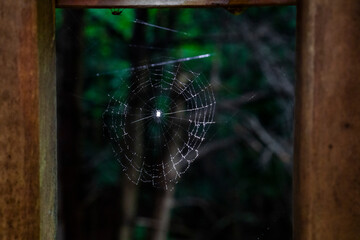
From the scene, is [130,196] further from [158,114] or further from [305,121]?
[305,121]

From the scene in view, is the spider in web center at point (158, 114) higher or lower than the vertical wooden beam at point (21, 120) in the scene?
higher

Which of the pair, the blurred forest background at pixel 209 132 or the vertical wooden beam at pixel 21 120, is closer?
the vertical wooden beam at pixel 21 120

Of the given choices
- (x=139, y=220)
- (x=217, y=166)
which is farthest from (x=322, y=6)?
(x=217, y=166)

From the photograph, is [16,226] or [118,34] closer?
[16,226]

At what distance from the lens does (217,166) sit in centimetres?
952

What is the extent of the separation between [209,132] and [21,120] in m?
6.52

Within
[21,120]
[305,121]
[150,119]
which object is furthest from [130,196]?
[305,121]

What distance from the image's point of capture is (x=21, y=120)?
111cm

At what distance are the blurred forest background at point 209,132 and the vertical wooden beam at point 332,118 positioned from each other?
4489mm

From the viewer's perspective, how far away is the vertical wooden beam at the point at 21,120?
1.11 metres

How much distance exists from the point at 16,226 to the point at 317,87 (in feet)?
3.05

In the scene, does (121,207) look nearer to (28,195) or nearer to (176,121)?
(176,121)

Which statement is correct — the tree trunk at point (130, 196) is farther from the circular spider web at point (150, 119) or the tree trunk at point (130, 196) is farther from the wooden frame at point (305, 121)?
the wooden frame at point (305, 121)

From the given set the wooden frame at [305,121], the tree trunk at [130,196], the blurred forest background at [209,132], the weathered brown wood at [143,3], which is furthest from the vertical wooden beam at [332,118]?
the tree trunk at [130,196]
